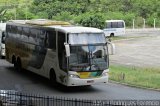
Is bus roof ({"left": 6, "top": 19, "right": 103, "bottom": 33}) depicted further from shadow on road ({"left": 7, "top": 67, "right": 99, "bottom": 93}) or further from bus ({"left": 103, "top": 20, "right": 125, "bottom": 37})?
bus ({"left": 103, "top": 20, "right": 125, "bottom": 37})

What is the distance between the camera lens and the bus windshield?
20312 millimetres

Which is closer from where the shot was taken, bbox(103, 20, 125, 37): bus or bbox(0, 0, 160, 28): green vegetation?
bbox(103, 20, 125, 37): bus

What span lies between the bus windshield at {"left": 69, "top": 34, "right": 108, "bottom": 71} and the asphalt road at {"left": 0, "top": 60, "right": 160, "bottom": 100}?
128 cm

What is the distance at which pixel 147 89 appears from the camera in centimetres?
2191

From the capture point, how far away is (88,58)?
20.5 meters

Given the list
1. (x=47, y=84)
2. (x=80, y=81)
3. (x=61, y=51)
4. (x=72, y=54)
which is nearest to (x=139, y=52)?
(x=47, y=84)

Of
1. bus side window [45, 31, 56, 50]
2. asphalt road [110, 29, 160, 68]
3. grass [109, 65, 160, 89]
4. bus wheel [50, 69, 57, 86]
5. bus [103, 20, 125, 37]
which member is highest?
bus side window [45, 31, 56, 50]

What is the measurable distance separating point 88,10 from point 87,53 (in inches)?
1849

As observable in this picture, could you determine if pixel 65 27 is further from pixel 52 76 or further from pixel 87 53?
pixel 52 76

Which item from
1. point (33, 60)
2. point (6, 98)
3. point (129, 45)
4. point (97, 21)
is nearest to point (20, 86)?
point (33, 60)

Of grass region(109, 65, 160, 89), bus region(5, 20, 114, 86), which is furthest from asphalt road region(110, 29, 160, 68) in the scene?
bus region(5, 20, 114, 86)

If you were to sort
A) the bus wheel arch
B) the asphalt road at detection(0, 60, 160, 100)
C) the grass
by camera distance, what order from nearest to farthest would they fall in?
the asphalt road at detection(0, 60, 160, 100), the bus wheel arch, the grass

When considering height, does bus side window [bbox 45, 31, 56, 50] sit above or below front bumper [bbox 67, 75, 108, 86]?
above

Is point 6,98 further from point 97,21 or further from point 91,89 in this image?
point 97,21
